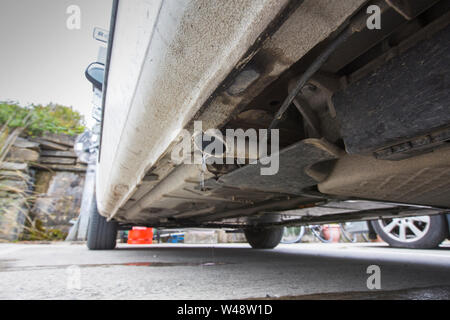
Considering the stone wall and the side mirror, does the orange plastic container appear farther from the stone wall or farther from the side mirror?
the side mirror

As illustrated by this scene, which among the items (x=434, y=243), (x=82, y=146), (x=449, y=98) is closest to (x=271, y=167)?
(x=449, y=98)

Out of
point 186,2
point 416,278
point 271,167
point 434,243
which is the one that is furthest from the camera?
point 434,243

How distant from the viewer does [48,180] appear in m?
6.22

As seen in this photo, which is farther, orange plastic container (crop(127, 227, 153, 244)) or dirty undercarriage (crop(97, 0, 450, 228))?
orange plastic container (crop(127, 227, 153, 244))

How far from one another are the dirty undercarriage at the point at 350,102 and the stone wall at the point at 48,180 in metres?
6.11

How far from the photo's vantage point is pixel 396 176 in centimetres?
66

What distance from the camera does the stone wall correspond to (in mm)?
5600

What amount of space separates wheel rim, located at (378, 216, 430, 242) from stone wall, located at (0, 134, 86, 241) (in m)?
6.10

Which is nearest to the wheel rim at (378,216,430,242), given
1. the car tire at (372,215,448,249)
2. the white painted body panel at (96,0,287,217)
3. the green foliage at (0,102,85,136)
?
the car tire at (372,215,448,249)

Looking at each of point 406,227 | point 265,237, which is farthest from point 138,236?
point 406,227

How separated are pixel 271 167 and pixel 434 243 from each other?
8.95ft

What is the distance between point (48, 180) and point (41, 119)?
152cm

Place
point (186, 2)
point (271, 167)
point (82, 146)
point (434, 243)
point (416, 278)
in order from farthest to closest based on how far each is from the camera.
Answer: point (82, 146), point (434, 243), point (416, 278), point (271, 167), point (186, 2)

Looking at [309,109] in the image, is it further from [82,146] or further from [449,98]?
[82,146]
